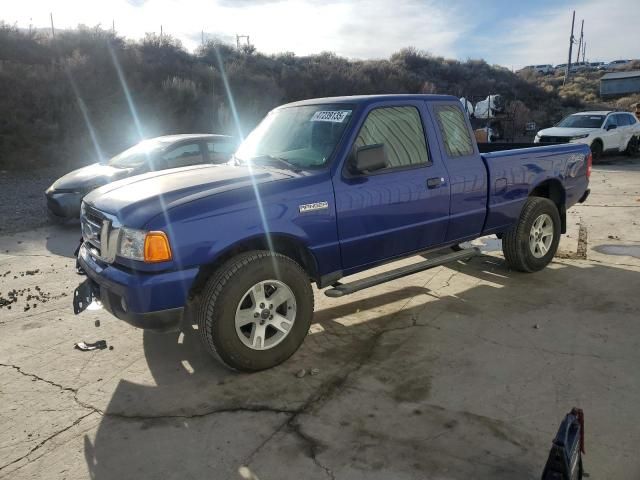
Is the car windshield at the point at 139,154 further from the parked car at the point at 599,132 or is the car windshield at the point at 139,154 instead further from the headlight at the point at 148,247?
the parked car at the point at 599,132

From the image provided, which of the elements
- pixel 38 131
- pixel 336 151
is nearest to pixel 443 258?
pixel 336 151

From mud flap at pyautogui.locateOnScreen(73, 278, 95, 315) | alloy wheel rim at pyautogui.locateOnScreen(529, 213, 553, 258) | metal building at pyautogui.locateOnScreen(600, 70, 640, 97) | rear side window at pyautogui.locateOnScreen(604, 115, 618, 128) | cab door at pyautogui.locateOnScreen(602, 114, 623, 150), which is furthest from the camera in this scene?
metal building at pyautogui.locateOnScreen(600, 70, 640, 97)

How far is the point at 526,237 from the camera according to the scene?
18.4ft

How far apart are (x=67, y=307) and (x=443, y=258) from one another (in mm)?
3734

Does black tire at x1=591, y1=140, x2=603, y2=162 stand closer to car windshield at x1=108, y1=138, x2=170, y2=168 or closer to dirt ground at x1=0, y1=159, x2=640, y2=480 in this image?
dirt ground at x1=0, y1=159, x2=640, y2=480

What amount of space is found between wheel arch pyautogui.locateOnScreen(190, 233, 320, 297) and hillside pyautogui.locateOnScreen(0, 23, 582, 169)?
29.2 feet

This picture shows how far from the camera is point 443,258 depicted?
4867 mm

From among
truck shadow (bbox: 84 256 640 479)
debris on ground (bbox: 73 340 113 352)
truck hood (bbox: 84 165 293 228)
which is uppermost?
truck hood (bbox: 84 165 293 228)

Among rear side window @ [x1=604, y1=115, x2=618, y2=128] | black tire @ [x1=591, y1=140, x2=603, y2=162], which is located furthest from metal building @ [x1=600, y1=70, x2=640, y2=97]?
black tire @ [x1=591, y1=140, x2=603, y2=162]

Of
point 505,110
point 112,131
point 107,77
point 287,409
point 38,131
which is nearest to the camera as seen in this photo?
point 287,409

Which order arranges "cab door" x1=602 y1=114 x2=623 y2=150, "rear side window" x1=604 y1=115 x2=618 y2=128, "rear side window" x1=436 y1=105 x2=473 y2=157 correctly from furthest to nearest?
"rear side window" x1=604 y1=115 x2=618 y2=128
"cab door" x1=602 y1=114 x2=623 y2=150
"rear side window" x1=436 y1=105 x2=473 y2=157

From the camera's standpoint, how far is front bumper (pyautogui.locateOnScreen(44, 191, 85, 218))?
8047mm

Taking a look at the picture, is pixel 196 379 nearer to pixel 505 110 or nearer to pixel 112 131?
pixel 112 131

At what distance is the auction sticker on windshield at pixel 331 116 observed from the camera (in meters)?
4.23
